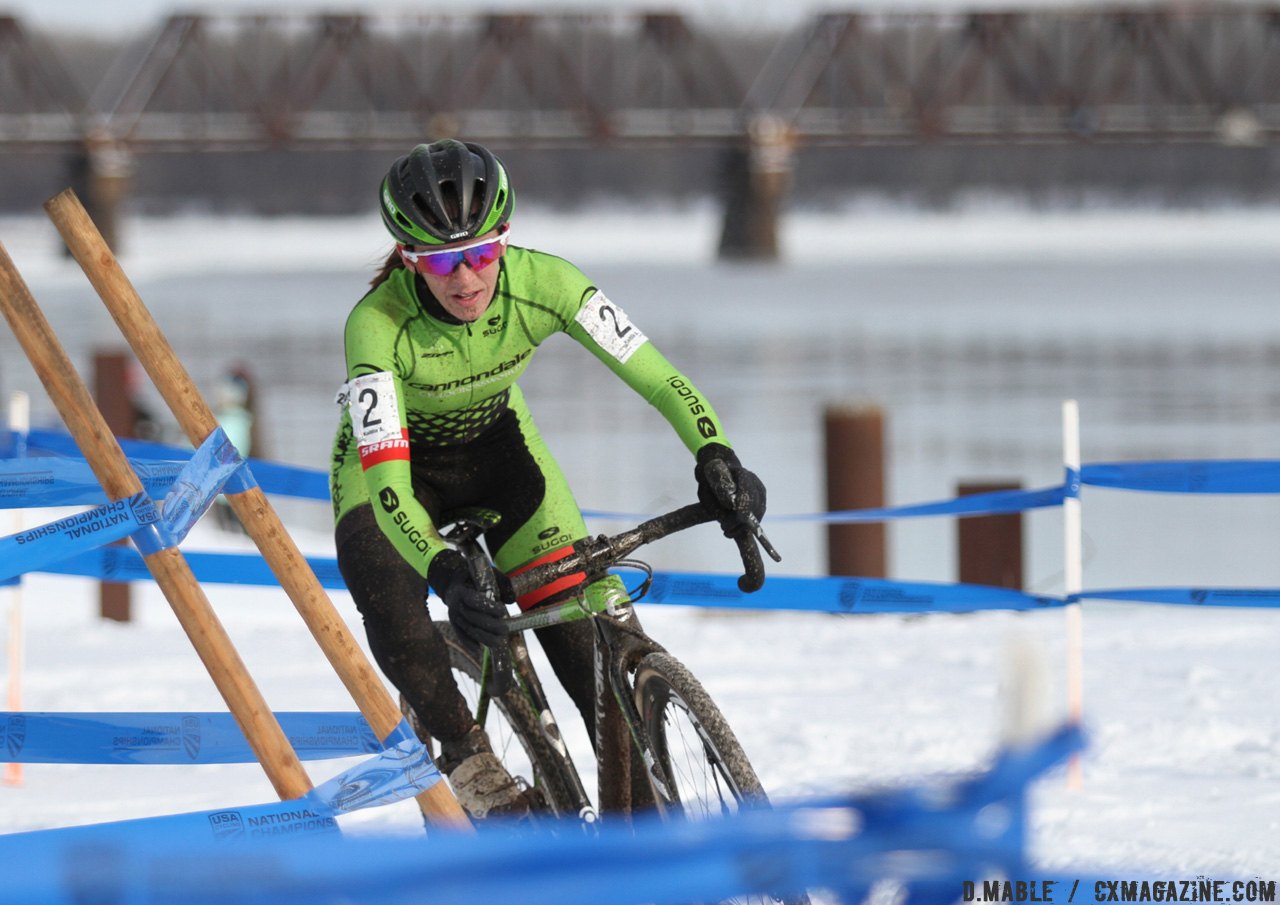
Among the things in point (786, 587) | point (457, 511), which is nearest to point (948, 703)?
point (786, 587)

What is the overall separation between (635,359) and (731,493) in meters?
0.66

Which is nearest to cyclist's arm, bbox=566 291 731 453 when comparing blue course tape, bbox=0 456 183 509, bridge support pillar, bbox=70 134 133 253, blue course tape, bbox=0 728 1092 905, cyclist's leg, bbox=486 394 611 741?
cyclist's leg, bbox=486 394 611 741

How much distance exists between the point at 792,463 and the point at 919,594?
10.3 meters

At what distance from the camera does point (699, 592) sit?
6.14 meters

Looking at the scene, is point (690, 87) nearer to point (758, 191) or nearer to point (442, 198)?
point (758, 191)

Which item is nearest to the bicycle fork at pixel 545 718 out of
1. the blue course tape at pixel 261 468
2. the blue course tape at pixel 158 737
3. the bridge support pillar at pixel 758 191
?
the blue course tape at pixel 158 737

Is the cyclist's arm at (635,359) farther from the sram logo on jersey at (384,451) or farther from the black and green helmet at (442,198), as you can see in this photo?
the sram logo on jersey at (384,451)

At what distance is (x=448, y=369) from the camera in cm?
465

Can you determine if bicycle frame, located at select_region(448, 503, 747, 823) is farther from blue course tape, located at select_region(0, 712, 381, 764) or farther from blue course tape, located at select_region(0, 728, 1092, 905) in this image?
blue course tape, located at select_region(0, 728, 1092, 905)

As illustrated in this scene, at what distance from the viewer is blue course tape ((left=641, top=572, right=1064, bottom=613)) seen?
6.05m

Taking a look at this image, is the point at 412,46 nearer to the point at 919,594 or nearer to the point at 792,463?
the point at 792,463

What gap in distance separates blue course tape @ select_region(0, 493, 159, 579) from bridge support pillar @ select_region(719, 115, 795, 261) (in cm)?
6389

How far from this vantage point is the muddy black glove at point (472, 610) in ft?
12.4

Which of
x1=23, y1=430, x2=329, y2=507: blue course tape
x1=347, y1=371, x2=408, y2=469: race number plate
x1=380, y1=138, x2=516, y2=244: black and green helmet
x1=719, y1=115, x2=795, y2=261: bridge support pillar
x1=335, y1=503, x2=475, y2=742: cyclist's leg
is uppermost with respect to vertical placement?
x1=719, y1=115, x2=795, y2=261: bridge support pillar
